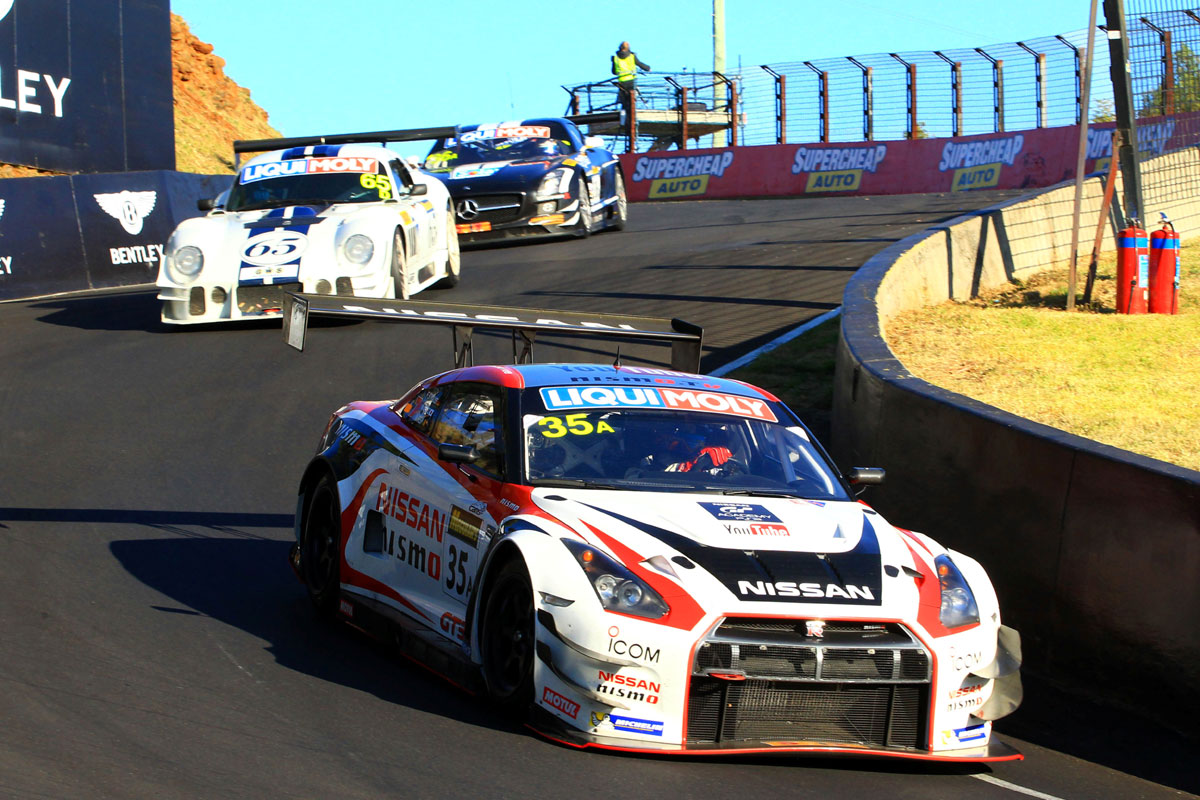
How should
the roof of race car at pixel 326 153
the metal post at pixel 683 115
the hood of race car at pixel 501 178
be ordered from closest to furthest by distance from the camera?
the roof of race car at pixel 326 153, the hood of race car at pixel 501 178, the metal post at pixel 683 115

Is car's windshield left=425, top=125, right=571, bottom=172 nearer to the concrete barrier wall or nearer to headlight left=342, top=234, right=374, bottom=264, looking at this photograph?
headlight left=342, top=234, right=374, bottom=264

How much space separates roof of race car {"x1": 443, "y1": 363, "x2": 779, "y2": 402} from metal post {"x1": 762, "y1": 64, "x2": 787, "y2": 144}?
23.3 meters

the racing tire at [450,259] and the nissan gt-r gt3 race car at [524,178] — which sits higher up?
the nissan gt-r gt3 race car at [524,178]

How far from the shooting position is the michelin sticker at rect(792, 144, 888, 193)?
28.2 meters

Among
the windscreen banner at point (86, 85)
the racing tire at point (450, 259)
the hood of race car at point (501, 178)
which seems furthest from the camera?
the windscreen banner at point (86, 85)

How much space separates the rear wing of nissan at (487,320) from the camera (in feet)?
22.7

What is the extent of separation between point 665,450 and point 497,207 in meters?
14.1

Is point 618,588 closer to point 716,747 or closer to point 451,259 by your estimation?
point 716,747

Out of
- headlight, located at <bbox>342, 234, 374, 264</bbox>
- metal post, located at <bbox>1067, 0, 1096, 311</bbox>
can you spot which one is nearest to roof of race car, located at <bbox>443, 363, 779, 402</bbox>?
metal post, located at <bbox>1067, 0, 1096, 311</bbox>

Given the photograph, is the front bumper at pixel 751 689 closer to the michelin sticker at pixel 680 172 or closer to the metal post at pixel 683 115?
the michelin sticker at pixel 680 172

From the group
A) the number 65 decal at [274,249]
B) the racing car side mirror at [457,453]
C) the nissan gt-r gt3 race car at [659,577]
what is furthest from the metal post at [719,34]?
the racing car side mirror at [457,453]

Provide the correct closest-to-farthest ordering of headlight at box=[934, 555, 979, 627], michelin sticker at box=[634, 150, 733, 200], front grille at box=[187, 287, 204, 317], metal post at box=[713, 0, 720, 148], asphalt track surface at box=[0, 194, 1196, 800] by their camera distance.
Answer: asphalt track surface at box=[0, 194, 1196, 800] → headlight at box=[934, 555, 979, 627] → front grille at box=[187, 287, 204, 317] → michelin sticker at box=[634, 150, 733, 200] → metal post at box=[713, 0, 720, 148]

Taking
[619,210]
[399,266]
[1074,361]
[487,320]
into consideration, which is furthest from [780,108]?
[487,320]

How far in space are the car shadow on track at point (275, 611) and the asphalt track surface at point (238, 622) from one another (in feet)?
0.07
